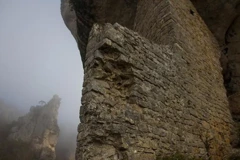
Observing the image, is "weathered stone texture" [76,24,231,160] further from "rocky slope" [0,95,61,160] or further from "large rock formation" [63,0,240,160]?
"rocky slope" [0,95,61,160]

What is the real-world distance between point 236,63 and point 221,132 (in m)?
3.27

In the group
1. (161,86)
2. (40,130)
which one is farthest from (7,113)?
(161,86)

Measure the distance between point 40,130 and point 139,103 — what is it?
139 feet

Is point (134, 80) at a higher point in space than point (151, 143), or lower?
higher

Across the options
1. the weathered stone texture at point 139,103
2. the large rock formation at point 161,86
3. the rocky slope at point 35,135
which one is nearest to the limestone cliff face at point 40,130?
the rocky slope at point 35,135

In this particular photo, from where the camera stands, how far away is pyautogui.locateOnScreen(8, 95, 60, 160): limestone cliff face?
3674 centimetres

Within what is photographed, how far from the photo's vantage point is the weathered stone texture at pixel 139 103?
2.88 meters

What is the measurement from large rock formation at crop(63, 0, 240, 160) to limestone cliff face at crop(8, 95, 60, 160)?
34429 mm

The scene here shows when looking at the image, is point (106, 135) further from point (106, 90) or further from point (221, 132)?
point (221, 132)

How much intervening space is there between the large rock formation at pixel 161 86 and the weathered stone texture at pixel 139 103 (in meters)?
0.01

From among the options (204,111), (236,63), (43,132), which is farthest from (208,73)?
(43,132)

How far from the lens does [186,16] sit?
603 cm

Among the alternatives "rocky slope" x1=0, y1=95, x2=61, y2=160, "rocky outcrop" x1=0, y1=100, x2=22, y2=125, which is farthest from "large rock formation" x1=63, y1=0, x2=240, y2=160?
"rocky outcrop" x1=0, y1=100, x2=22, y2=125

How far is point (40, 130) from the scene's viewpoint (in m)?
41.6
